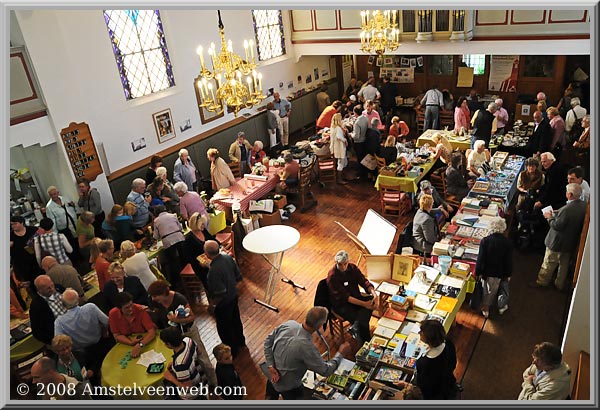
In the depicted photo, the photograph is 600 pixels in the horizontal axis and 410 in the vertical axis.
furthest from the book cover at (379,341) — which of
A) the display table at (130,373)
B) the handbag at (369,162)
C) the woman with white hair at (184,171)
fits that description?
the handbag at (369,162)

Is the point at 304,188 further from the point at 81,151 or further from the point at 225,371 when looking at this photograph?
the point at 225,371

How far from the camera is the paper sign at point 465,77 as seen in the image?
13.2 meters

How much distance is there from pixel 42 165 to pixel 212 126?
4234 millimetres

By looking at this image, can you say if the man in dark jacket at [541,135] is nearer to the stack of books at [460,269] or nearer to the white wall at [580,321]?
the stack of books at [460,269]

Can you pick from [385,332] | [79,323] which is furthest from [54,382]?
[385,332]

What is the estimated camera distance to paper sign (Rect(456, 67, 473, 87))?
43.2 ft

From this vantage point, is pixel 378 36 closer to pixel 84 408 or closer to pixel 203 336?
pixel 203 336

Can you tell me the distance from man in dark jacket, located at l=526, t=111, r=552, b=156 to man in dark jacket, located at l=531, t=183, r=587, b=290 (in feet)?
11.8

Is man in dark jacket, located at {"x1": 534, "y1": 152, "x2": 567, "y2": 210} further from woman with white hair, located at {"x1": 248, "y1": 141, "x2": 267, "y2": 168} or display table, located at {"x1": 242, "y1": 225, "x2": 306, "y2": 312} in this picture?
woman with white hair, located at {"x1": 248, "y1": 141, "x2": 267, "y2": 168}

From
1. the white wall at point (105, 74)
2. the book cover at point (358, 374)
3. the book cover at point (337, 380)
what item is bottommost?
the book cover at point (358, 374)

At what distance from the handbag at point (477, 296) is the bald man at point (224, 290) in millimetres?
3046

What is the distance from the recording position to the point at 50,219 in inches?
269

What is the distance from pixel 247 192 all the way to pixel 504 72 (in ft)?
28.0

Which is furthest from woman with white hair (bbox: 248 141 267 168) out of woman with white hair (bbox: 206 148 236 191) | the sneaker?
the sneaker
